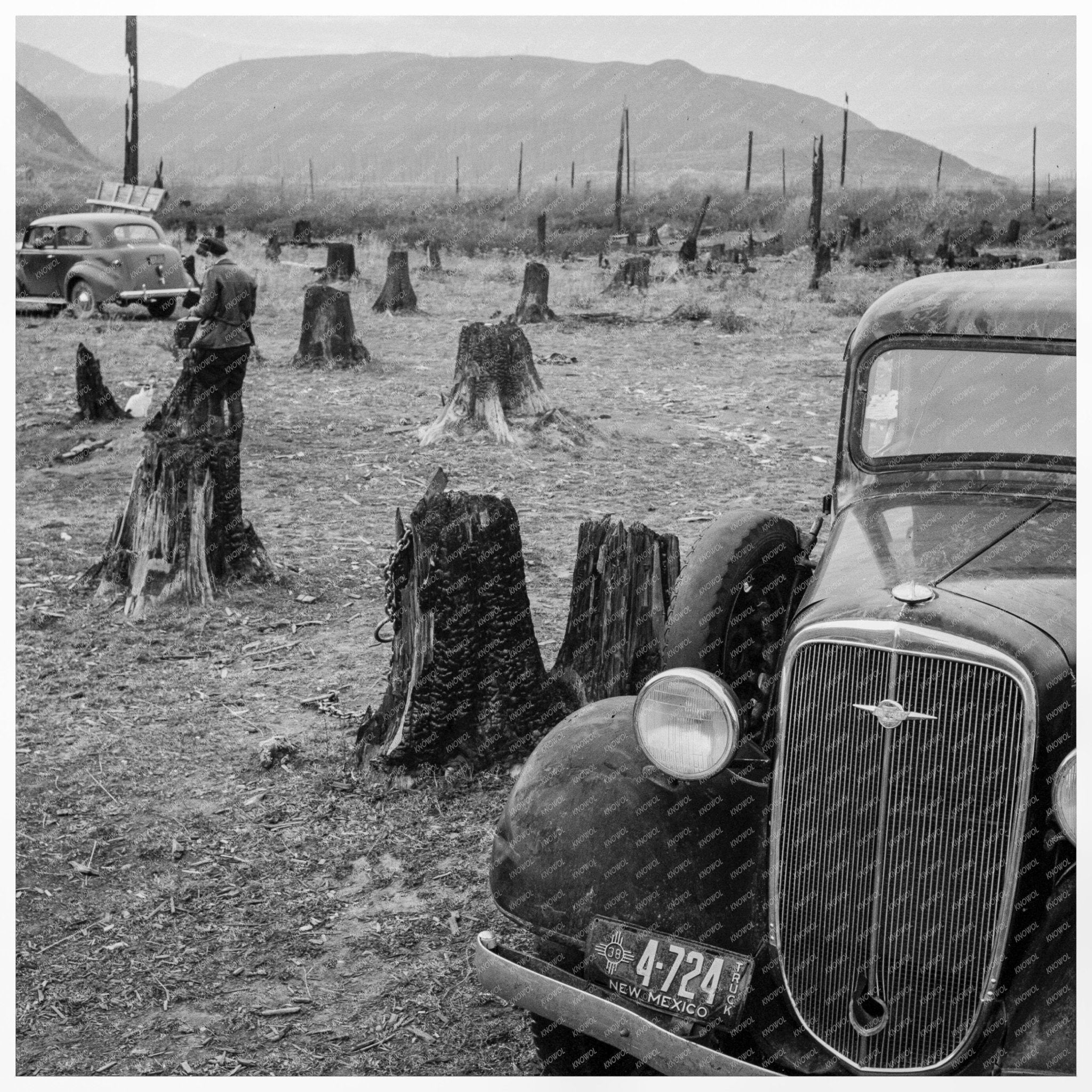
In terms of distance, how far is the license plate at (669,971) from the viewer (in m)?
3.19

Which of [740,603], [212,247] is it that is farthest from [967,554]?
[212,247]

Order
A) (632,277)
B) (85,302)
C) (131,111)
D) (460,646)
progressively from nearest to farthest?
(460,646) → (85,302) → (632,277) → (131,111)

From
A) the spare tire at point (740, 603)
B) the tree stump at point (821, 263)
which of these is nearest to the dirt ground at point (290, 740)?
the spare tire at point (740, 603)

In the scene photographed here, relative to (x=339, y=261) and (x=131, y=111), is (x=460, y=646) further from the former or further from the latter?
(x=131, y=111)

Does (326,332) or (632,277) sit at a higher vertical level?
(632,277)

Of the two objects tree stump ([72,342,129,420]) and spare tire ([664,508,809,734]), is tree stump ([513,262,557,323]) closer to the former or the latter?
tree stump ([72,342,129,420])

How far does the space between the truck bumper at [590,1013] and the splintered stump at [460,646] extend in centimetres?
200

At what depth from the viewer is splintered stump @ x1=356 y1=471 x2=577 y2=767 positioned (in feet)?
17.1

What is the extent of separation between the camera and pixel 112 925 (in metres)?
4.33

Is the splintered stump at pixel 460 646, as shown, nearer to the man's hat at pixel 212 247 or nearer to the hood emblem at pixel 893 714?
the hood emblem at pixel 893 714

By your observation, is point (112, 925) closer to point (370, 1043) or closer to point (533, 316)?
point (370, 1043)

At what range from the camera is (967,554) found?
357 cm

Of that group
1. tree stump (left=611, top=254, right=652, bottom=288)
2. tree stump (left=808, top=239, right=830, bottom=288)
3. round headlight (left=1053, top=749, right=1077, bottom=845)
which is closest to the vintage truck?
round headlight (left=1053, top=749, right=1077, bottom=845)

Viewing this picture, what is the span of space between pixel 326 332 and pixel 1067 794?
13307mm
